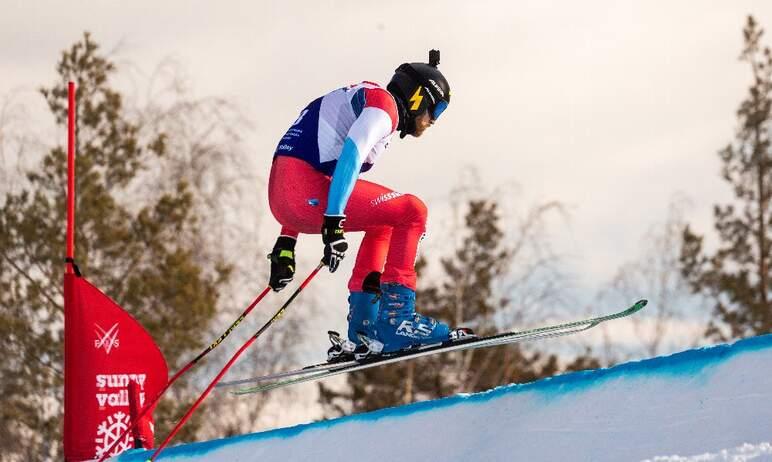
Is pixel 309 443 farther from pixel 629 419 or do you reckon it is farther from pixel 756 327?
pixel 756 327

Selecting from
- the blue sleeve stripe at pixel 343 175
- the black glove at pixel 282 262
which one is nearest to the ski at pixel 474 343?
the black glove at pixel 282 262

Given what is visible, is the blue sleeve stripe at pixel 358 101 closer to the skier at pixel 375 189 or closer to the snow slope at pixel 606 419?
the skier at pixel 375 189

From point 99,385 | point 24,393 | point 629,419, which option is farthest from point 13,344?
point 629,419

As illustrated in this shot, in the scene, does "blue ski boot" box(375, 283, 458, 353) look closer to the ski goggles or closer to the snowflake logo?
the ski goggles

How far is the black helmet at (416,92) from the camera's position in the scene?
6.31 meters

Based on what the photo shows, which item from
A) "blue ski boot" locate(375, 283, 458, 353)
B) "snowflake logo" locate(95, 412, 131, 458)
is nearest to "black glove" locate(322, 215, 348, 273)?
"blue ski boot" locate(375, 283, 458, 353)

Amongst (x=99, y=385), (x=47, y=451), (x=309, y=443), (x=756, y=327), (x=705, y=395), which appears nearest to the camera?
(x=705, y=395)

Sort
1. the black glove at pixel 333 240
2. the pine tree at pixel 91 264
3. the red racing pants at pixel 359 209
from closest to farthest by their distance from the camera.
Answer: the black glove at pixel 333 240 < the red racing pants at pixel 359 209 < the pine tree at pixel 91 264

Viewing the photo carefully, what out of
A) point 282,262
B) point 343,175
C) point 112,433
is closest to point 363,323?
Answer: point 282,262

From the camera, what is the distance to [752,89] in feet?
83.0

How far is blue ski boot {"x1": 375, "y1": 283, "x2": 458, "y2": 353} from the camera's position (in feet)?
21.1

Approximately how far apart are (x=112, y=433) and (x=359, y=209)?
2.12m

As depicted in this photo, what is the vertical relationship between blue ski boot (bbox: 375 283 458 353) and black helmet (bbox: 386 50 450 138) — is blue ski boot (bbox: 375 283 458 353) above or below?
below

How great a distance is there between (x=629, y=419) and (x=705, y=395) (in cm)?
30
